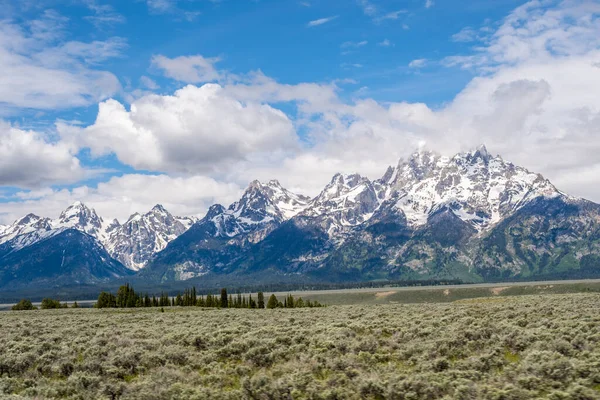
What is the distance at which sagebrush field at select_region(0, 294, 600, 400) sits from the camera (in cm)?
1848

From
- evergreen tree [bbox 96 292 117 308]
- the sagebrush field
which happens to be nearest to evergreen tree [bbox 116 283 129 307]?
evergreen tree [bbox 96 292 117 308]

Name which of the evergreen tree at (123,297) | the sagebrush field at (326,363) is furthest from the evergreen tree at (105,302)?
the sagebrush field at (326,363)

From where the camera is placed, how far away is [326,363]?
2230 cm

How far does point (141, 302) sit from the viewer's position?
143125mm

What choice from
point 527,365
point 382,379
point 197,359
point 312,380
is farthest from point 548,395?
point 197,359

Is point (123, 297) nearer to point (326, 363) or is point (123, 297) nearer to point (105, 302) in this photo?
point (105, 302)

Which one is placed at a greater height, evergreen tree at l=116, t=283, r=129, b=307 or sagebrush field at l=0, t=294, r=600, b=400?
sagebrush field at l=0, t=294, r=600, b=400

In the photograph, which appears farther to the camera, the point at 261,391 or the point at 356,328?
the point at 356,328

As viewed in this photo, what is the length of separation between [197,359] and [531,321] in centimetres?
2013

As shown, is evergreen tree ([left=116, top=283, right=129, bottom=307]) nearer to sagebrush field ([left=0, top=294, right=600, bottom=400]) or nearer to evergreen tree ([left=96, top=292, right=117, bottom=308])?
evergreen tree ([left=96, top=292, right=117, bottom=308])

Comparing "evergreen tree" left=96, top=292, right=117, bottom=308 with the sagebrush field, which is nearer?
the sagebrush field

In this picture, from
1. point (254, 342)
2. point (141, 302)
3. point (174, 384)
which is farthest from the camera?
point (141, 302)

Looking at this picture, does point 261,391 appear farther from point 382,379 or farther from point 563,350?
point 563,350

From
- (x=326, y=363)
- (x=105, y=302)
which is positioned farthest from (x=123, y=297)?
(x=326, y=363)
